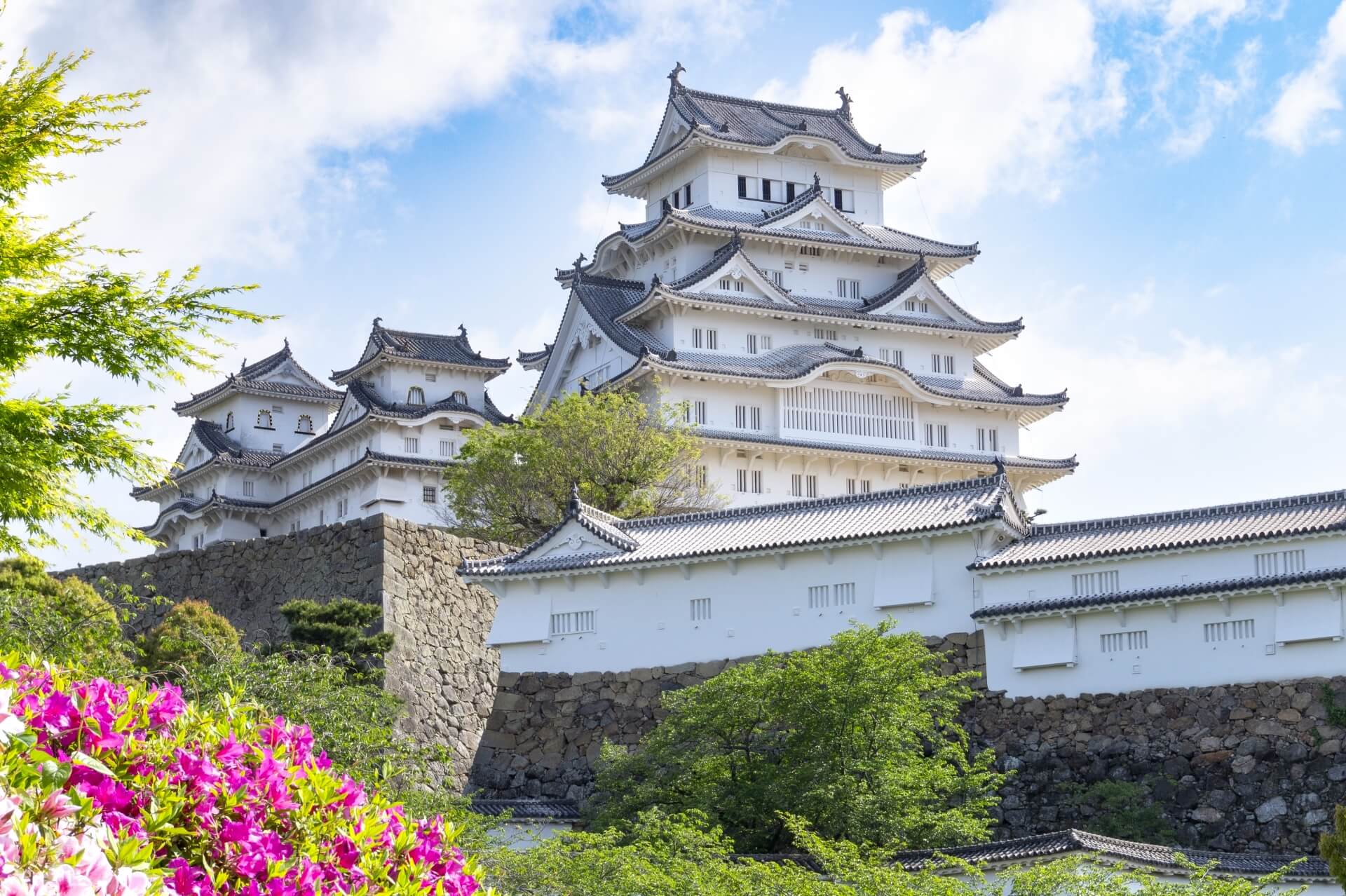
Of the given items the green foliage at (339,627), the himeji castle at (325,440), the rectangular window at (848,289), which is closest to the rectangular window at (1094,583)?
the green foliage at (339,627)

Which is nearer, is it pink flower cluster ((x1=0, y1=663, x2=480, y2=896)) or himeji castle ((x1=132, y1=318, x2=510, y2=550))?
pink flower cluster ((x1=0, y1=663, x2=480, y2=896))

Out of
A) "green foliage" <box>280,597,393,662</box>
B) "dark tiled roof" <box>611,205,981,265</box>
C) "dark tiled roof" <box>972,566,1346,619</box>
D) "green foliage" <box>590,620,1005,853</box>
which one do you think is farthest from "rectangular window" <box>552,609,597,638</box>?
"dark tiled roof" <box>611,205,981,265</box>

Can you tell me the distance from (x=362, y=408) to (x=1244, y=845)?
1248 inches

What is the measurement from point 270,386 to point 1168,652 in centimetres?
3726

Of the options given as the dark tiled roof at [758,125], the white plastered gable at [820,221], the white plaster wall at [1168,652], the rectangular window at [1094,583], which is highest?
the dark tiled roof at [758,125]

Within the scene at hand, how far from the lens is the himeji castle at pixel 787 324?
40.1m

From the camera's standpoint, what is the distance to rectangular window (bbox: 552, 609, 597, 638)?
83.7 ft

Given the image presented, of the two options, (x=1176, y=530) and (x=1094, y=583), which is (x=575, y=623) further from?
(x=1176, y=530)

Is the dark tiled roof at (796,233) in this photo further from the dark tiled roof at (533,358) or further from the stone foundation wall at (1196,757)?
the stone foundation wall at (1196,757)

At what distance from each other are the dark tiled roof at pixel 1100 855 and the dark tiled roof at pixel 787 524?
6316 mm

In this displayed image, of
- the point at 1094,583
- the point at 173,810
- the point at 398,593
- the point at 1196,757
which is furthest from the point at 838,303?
the point at 173,810

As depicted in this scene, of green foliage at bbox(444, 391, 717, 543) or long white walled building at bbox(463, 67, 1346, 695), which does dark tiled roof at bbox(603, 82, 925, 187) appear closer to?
long white walled building at bbox(463, 67, 1346, 695)

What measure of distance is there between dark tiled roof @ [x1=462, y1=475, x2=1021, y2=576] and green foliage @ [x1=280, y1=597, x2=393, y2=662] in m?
1.95

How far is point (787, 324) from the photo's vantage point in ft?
139
